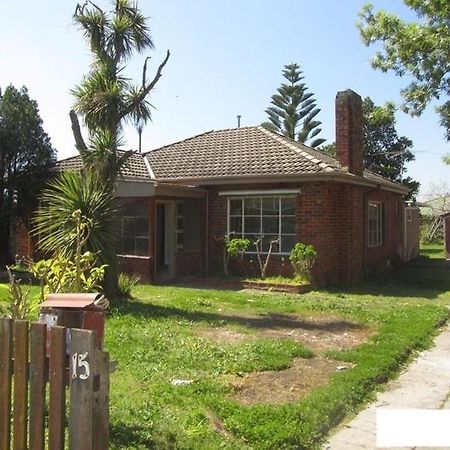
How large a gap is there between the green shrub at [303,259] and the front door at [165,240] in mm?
3492

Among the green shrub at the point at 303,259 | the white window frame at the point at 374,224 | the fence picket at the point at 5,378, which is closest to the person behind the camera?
the fence picket at the point at 5,378

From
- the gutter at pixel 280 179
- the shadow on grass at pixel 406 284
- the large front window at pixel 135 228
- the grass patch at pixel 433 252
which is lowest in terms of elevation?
the shadow on grass at pixel 406 284

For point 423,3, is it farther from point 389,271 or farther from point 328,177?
point 389,271

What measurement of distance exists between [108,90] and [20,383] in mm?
8234

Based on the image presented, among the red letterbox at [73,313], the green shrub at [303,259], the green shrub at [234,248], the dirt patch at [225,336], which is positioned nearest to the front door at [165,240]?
the green shrub at [234,248]

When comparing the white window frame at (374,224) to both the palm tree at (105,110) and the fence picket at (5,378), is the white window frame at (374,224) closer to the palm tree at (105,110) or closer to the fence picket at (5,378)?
the palm tree at (105,110)

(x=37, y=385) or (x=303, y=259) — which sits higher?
(x=303, y=259)

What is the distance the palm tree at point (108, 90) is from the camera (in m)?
10.5

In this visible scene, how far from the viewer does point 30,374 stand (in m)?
3.06

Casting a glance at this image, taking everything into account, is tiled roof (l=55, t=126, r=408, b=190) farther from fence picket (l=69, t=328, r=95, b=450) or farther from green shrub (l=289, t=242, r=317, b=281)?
fence picket (l=69, t=328, r=95, b=450)

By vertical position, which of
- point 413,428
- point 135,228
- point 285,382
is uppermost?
point 135,228

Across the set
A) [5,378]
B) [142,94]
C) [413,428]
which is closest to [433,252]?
[142,94]

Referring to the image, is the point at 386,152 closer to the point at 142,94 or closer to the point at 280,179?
the point at 280,179

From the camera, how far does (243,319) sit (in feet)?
30.5
